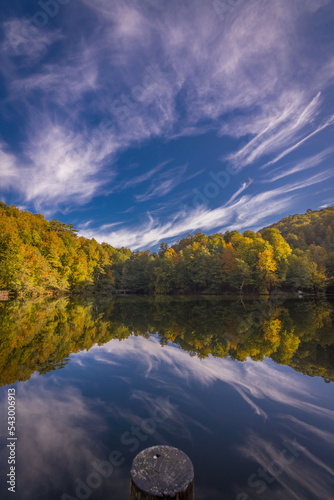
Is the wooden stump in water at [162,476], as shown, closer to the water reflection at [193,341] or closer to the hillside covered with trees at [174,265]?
the water reflection at [193,341]

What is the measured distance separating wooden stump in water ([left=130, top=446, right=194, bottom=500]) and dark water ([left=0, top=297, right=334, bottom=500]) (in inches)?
84.7

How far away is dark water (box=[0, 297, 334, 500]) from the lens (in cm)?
405

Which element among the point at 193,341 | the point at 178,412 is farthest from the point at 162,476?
the point at 193,341

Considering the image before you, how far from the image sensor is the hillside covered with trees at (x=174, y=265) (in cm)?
3900

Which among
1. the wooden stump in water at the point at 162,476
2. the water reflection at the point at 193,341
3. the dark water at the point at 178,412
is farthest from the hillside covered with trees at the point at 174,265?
the wooden stump in water at the point at 162,476

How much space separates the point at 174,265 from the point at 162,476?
191ft

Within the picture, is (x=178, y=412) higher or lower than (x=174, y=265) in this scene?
lower

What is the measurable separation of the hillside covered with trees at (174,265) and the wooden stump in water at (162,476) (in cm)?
4148

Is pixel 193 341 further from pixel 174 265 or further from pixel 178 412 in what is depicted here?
pixel 174 265

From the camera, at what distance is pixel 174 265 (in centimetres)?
6031

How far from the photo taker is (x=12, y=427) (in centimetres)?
562

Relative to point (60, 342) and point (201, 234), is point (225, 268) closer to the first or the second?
point (201, 234)

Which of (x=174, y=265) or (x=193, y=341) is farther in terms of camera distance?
(x=174, y=265)

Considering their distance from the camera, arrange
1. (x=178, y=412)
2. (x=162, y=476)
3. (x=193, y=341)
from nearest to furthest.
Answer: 1. (x=162, y=476)
2. (x=178, y=412)
3. (x=193, y=341)
